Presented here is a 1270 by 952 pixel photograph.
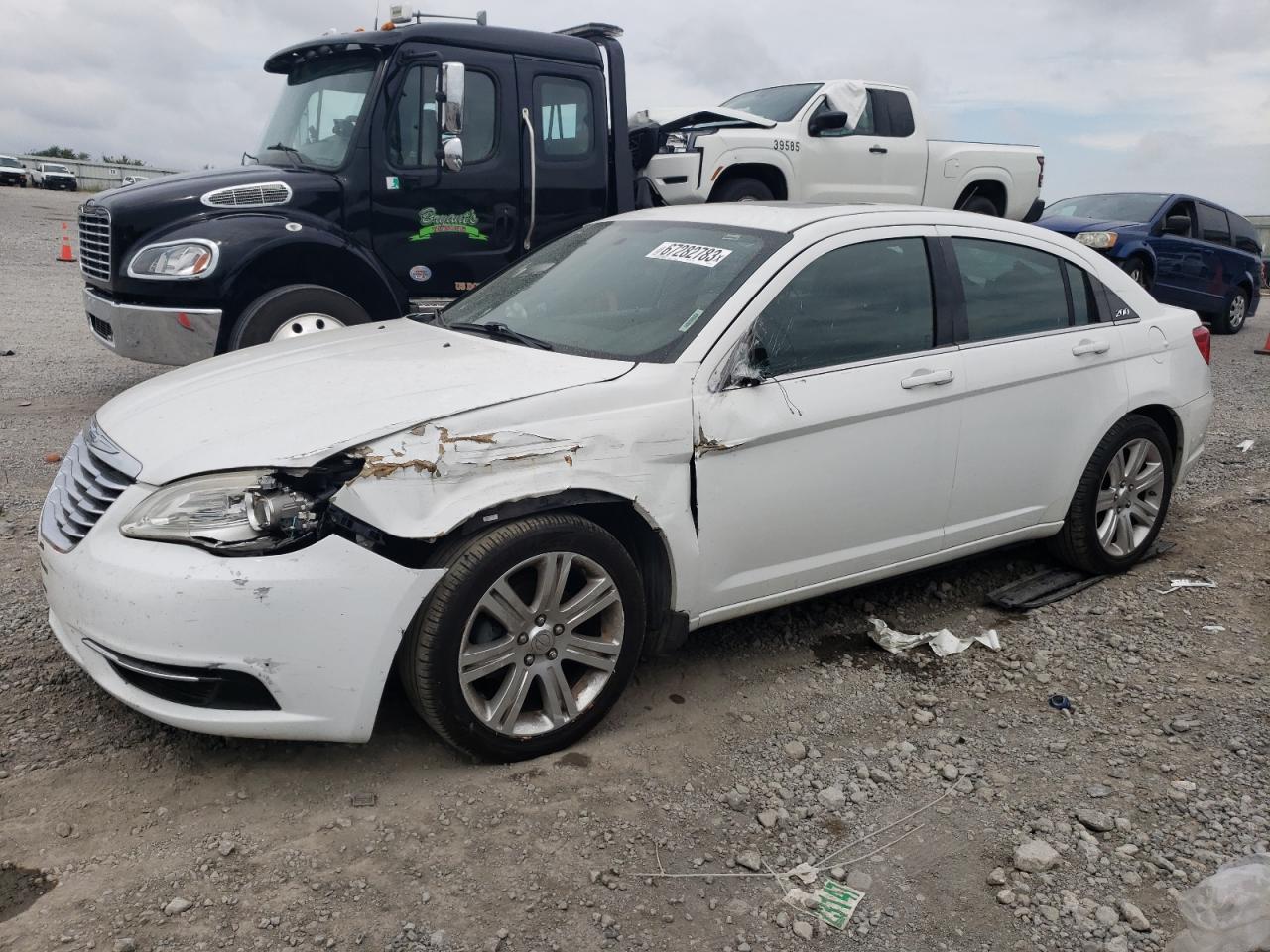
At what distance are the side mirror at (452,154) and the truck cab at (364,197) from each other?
16mm

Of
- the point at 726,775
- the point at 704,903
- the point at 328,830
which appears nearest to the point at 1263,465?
the point at 726,775

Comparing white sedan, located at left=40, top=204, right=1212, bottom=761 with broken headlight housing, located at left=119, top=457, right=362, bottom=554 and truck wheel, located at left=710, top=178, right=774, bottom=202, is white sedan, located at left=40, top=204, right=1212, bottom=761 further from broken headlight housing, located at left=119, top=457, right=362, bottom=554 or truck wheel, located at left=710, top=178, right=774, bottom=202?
truck wheel, located at left=710, top=178, right=774, bottom=202

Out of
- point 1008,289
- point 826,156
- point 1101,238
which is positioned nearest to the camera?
point 1008,289

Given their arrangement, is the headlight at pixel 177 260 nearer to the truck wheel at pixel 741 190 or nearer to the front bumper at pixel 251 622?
the front bumper at pixel 251 622

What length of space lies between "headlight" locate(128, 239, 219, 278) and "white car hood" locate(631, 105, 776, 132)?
393 centimetres

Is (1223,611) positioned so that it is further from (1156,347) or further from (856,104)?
(856,104)

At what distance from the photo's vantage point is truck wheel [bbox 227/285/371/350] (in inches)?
253

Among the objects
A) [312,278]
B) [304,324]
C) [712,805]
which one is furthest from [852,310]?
[312,278]

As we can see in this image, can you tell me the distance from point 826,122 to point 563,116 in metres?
3.08

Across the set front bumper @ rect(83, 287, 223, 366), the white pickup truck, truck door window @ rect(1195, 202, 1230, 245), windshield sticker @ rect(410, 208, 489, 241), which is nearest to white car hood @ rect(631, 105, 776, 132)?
the white pickup truck

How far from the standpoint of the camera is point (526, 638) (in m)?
3.08

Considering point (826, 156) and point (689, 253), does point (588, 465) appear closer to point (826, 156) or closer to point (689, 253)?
point (689, 253)

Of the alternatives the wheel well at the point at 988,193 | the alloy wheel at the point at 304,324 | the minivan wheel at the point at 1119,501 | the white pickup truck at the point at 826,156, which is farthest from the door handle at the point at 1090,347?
the wheel well at the point at 988,193

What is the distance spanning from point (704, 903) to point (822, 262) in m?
2.16
